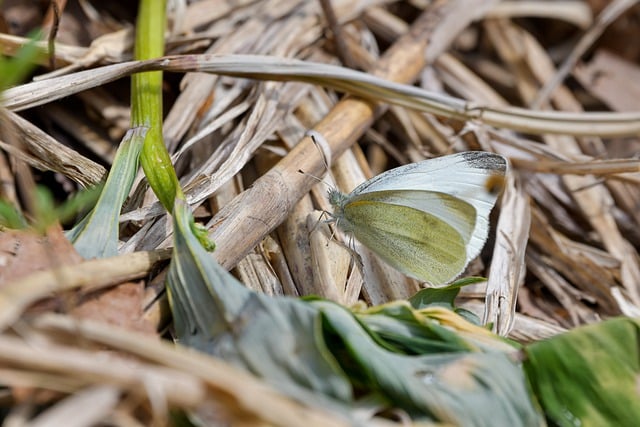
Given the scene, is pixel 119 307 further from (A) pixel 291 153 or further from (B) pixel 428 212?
(B) pixel 428 212

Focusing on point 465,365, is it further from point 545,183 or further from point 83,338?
point 545,183

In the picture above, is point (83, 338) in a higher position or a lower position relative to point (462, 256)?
higher

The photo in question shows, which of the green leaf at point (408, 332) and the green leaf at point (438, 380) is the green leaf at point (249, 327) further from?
the green leaf at point (408, 332)

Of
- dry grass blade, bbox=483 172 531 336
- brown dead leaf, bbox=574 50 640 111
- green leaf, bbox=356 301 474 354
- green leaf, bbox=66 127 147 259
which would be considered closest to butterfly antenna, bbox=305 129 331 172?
dry grass blade, bbox=483 172 531 336

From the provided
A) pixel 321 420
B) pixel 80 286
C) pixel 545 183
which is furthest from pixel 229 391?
pixel 545 183

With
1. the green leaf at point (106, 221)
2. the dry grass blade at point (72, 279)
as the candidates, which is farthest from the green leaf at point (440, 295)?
the green leaf at point (106, 221)

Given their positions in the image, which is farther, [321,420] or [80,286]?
[80,286]

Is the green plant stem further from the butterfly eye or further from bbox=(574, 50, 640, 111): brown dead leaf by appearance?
bbox=(574, 50, 640, 111): brown dead leaf
